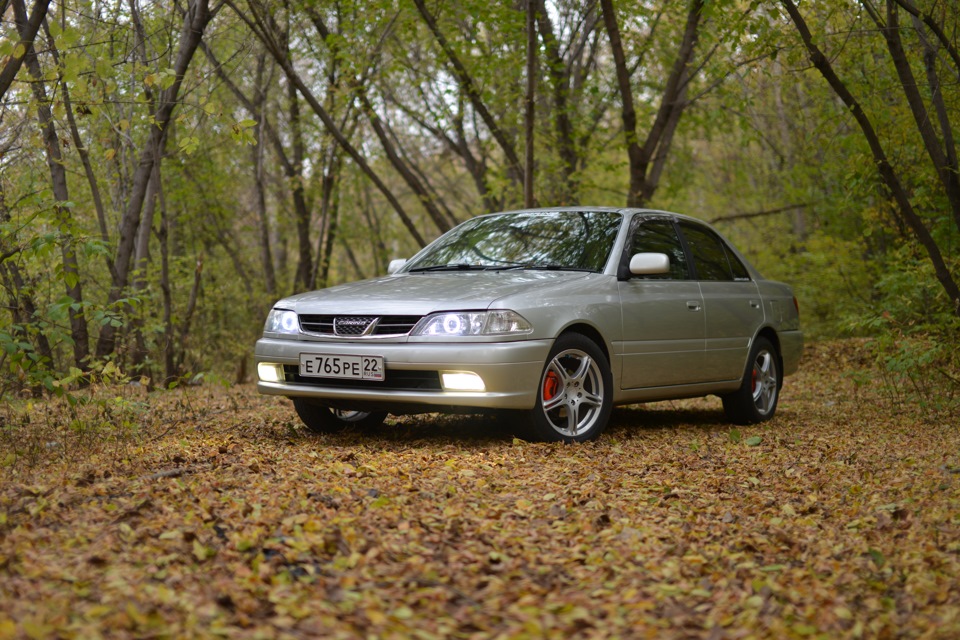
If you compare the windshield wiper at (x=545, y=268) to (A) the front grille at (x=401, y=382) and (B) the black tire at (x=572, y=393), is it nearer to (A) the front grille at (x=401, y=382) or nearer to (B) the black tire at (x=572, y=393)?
(B) the black tire at (x=572, y=393)

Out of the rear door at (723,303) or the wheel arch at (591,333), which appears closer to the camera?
the wheel arch at (591,333)

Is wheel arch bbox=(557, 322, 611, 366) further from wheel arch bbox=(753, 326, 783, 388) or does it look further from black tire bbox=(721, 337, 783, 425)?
wheel arch bbox=(753, 326, 783, 388)

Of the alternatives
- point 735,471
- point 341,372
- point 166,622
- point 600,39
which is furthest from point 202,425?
point 600,39

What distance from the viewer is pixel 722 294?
304 inches

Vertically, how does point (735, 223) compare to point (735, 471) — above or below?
above

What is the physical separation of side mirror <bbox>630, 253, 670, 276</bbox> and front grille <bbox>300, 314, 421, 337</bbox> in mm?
1627

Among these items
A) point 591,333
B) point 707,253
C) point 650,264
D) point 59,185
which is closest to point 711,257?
point 707,253

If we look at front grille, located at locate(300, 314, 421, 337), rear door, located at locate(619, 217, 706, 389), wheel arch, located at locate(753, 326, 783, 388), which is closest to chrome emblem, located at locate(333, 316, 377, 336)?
front grille, located at locate(300, 314, 421, 337)

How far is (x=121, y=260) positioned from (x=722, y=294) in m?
6.11

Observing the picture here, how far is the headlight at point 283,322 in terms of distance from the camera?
613cm

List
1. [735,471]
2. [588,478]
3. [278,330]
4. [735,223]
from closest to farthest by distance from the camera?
[588,478] → [735,471] → [278,330] → [735,223]

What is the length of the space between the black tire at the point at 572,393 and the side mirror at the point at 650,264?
0.64 m

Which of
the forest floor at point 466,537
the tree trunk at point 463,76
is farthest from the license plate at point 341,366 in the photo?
the tree trunk at point 463,76

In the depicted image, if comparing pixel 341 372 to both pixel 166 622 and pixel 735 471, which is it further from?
pixel 166 622
